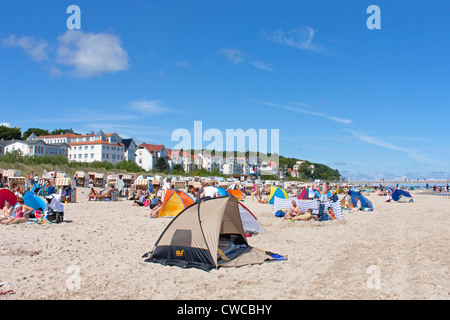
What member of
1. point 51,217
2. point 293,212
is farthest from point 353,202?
point 51,217

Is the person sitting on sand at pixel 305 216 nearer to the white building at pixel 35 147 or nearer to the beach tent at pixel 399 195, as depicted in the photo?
the beach tent at pixel 399 195

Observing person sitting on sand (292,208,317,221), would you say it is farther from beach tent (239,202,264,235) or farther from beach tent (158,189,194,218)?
beach tent (158,189,194,218)

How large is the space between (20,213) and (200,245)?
680 cm

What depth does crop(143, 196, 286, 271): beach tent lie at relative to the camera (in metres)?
6.62

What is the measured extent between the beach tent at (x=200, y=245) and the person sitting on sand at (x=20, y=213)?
209 inches

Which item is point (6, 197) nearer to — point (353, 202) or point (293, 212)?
point (293, 212)

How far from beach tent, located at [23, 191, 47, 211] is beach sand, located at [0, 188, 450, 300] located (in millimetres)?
1503

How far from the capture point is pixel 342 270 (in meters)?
6.54

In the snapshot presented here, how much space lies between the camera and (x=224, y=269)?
6.46 m

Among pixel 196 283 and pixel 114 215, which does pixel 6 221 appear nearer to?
pixel 114 215

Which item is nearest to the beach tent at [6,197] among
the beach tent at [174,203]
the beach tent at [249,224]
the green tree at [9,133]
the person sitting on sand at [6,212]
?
the person sitting on sand at [6,212]

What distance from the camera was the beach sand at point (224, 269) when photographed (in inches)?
204

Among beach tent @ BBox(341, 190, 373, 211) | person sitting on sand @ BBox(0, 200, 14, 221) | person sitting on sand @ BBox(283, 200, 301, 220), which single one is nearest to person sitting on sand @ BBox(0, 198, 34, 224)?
person sitting on sand @ BBox(0, 200, 14, 221)

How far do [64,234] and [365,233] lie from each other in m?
8.82
